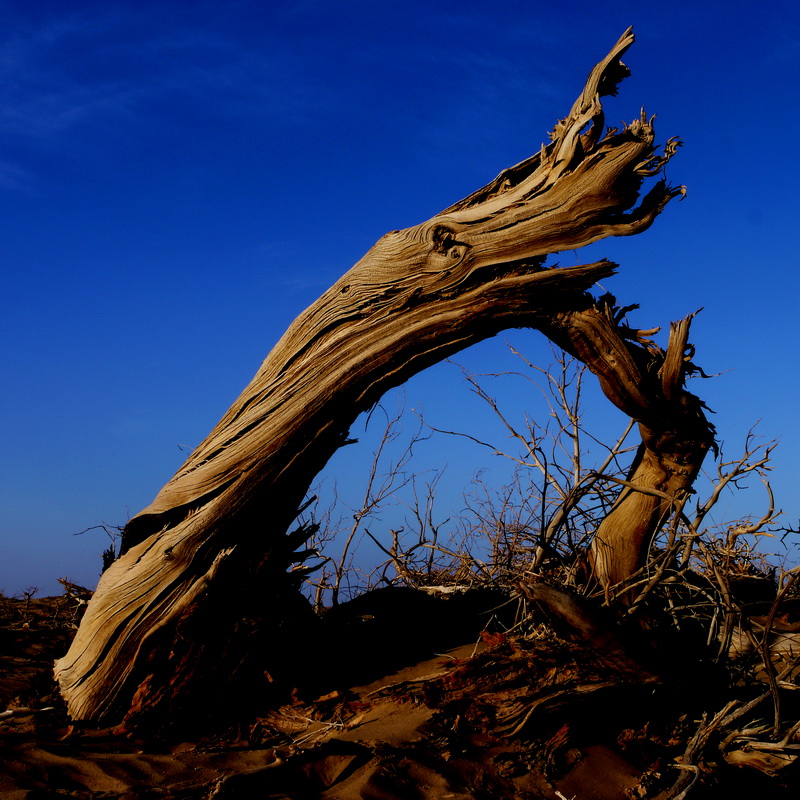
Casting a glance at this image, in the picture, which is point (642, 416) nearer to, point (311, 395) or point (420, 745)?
point (311, 395)

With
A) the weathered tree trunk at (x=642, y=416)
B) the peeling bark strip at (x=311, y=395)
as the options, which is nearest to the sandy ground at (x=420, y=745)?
the peeling bark strip at (x=311, y=395)

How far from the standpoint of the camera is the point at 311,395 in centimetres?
432

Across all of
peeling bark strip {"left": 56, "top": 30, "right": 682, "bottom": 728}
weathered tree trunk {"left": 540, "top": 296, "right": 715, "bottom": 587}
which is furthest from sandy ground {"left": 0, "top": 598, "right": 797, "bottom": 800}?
weathered tree trunk {"left": 540, "top": 296, "right": 715, "bottom": 587}

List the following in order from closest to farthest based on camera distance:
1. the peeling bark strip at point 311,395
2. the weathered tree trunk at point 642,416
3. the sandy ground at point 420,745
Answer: the sandy ground at point 420,745 < the peeling bark strip at point 311,395 < the weathered tree trunk at point 642,416

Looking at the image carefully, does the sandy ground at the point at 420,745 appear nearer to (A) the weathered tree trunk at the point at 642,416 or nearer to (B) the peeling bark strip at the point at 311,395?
(B) the peeling bark strip at the point at 311,395

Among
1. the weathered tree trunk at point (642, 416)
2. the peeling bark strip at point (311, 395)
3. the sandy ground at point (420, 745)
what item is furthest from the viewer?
the weathered tree trunk at point (642, 416)

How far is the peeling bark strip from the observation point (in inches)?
161

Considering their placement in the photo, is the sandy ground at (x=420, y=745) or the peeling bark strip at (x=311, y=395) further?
the peeling bark strip at (x=311, y=395)

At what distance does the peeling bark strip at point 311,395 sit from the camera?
161 inches

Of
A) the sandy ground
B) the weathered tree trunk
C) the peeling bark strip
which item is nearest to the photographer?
the sandy ground

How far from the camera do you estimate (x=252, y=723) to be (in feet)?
13.1

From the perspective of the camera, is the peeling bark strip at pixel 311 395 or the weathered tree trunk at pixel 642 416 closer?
the peeling bark strip at pixel 311 395

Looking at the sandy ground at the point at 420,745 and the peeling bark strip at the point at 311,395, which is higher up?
the peeling bark strip at the point at 311,395

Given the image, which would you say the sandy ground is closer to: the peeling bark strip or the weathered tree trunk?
the peeling bark strip
